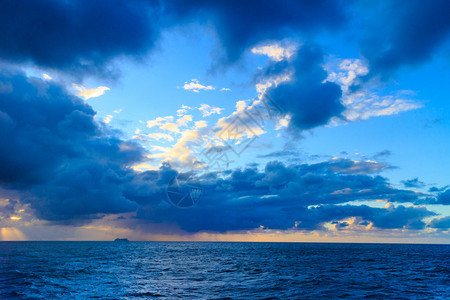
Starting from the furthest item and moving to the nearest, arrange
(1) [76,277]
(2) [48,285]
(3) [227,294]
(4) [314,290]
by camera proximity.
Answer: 1. (1) [76,277]
2. (2) [48,285]
3. (4) [314,290]
4. (3) [227,294]

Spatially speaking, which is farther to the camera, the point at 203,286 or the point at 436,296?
the point at 203,286

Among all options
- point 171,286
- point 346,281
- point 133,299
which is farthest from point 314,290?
point 133,299

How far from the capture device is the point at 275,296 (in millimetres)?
29016

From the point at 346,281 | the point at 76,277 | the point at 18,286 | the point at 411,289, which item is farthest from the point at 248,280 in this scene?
the point at 18,286

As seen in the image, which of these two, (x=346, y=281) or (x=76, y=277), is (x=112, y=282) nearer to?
(x=76, y=277)

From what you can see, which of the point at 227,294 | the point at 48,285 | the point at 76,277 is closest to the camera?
the point at 227,294

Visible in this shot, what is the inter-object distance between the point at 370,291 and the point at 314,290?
6.65 meters

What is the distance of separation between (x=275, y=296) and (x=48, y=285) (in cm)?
2858

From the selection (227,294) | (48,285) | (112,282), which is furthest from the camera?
(112,282)

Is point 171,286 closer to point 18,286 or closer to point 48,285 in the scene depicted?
point 48,285

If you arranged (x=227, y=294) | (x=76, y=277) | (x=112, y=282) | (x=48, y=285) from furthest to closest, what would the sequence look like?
(x=76, y=277) → (x=112, y=282) → (x=48, y=285) → (x=227, y=294)

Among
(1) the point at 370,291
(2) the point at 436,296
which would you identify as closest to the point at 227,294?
(1) the point at 370,291

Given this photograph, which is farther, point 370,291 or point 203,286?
point 203,286

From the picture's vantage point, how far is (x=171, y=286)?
35.0 meters
